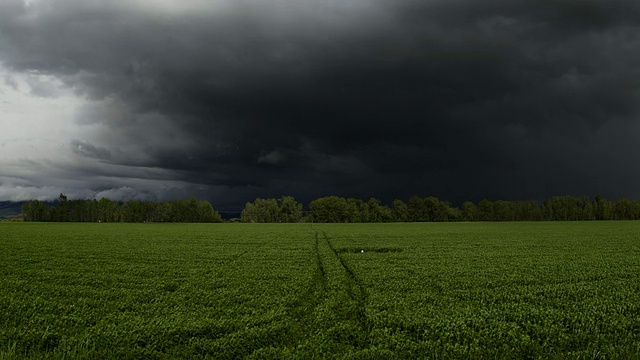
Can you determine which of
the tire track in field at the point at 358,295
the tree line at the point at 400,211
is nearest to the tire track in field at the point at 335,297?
the tire track in field at the point at 358,295

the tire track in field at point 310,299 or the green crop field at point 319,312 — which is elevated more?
the green crop field at point 319,312

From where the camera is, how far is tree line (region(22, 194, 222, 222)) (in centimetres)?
18225

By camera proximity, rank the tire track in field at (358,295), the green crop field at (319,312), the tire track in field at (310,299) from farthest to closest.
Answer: the tire track in field at (310,299), the tire track in field at (358,295), the green crop field at (319,312)

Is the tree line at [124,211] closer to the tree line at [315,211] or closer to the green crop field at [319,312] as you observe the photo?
the tree line at [315,211]

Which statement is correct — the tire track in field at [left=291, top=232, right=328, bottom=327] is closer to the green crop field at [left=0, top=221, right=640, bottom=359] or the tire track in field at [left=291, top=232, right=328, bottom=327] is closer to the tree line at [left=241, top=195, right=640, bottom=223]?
the green crop field at [left=0, top=221, right=640, bottom=359]

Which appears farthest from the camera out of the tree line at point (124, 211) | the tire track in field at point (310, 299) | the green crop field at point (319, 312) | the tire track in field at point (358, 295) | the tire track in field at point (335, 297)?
the tree line at point (124, 211)

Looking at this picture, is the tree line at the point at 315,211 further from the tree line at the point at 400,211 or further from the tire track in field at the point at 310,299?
the tire track in field at the point at 310,299

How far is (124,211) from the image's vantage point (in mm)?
193000

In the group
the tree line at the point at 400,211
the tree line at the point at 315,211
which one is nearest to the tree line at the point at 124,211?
the tree line at the point at 315,211

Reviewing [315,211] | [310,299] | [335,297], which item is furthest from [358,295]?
[315,211]

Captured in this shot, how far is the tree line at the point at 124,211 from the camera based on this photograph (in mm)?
182250

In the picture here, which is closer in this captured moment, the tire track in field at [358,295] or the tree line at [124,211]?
the tire track in field at [358,295]

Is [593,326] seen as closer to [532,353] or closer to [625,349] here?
[625,349]

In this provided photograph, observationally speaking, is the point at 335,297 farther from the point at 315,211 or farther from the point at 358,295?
the point at 315,211
